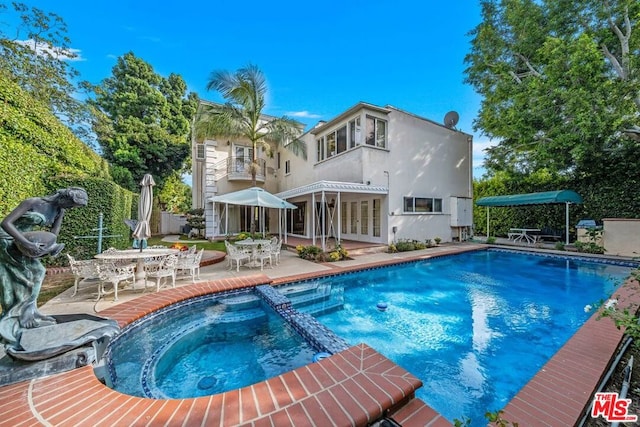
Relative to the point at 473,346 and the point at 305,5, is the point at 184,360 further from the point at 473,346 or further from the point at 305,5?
the point at 305,5

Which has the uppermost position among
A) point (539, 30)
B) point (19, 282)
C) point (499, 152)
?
point (539, 30)

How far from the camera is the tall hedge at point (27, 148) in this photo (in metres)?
6.12

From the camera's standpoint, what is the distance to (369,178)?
42.0 ft

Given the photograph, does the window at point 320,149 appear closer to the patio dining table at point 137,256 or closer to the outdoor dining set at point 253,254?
the outdoor dining set at point 253,254

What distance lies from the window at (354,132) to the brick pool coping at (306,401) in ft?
38.0

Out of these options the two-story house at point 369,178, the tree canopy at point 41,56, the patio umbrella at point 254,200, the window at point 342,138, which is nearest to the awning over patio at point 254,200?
the patio umbrella at point 254,200

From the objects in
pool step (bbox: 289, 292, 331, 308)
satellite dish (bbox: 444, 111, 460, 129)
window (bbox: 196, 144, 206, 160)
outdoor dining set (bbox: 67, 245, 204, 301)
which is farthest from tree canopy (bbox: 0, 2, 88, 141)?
satellite dish (bbox: 444, 111, 460, 129)

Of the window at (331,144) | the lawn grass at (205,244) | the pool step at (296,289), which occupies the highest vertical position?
the window at (331,144)

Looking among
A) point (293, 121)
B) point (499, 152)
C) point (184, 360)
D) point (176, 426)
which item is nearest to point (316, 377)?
point (176, 426)

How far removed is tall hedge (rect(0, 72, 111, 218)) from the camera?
20.1 feet

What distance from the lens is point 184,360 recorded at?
3967 millimetres

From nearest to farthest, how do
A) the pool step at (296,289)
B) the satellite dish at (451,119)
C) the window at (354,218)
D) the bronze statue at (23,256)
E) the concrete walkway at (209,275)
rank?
the bronze statue at (23,256) < the concrete walkway at (209,275) < the pool step at (296,289) < the window at (354,218) < the satellite dish at (451,119)

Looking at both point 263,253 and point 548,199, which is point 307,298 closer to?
point 263,253

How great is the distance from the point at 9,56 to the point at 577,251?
88.5 feet
